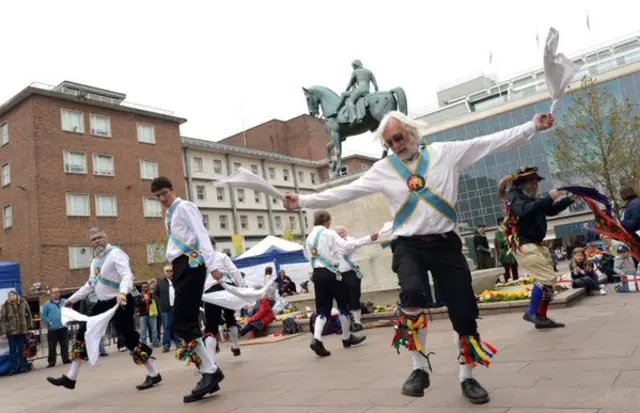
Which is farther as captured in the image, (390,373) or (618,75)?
(618,75)

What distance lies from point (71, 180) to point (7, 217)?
202 inches

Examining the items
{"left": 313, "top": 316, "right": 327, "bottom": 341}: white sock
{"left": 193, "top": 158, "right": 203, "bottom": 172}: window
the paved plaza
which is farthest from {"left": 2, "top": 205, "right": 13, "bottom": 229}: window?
{"left": 313, "top": 316, "right": 327, "bottom": 341}: white sock

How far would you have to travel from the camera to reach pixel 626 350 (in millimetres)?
4723

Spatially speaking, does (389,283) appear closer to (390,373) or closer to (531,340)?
(531,340)

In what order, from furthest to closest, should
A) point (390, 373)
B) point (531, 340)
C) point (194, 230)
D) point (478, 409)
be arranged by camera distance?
point (531, 340) < point (194, 230) < point (390, 373) < point (478, 409)

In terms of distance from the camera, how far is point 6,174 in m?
37.1

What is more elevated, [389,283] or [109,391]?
[389,283]

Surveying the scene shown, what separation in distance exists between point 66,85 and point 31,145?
8.62m

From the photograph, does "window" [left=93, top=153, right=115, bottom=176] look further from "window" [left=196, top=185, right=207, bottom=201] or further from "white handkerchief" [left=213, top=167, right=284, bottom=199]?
"white handkerchief" [left=213, top=167, right=284, bottom=199]

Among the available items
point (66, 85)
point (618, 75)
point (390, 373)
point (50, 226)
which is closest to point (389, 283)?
point (390, 373)

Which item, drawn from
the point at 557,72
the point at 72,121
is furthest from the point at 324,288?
the point at 72,121

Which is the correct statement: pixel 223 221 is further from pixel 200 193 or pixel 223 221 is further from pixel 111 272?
pixel 111 272

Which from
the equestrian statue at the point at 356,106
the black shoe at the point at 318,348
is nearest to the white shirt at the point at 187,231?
the black shoe at the point at 318,348

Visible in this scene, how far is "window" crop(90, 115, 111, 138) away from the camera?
128ft
